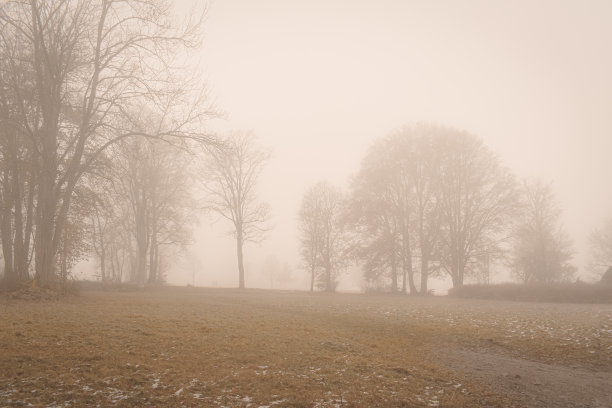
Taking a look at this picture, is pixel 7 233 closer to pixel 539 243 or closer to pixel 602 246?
pixel 539 243

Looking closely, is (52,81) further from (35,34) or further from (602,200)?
(602,200)

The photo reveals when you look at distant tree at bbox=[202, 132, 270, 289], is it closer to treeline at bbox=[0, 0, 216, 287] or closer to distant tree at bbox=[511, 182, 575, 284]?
treeline at bbox=[0, 0, 216, 287]

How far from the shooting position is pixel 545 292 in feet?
74.5

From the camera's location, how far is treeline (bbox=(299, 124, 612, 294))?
30500mm

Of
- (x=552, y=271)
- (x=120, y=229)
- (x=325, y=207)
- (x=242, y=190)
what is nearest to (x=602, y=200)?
(x=552, y=271)

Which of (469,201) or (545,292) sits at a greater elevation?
(469,201)

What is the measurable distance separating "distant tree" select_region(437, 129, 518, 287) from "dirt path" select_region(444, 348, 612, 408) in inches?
922

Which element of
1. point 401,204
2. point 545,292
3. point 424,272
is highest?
point 401,204

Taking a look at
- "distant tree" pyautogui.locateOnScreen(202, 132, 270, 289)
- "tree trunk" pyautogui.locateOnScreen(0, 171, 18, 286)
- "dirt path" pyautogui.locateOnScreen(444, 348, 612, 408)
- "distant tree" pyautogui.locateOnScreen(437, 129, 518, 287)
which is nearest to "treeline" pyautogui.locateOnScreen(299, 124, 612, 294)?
"distant tree" pyautogui.locateOnScreen(437, 129, 518, 287)

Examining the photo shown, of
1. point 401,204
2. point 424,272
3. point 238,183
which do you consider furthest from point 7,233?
point 424,272

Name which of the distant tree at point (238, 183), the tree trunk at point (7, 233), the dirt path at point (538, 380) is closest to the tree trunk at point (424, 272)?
the distant tree at point (238, 183)

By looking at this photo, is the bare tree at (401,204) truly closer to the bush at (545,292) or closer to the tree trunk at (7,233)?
the bush at (545,292)

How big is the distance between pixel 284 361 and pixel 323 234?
109 ft

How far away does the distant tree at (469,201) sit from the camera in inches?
1189
